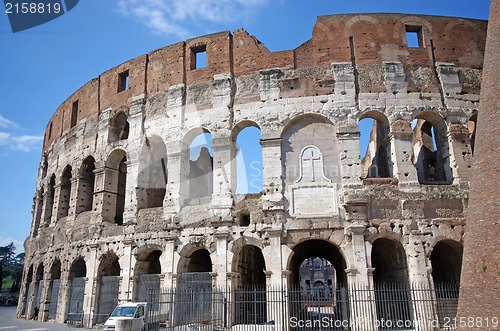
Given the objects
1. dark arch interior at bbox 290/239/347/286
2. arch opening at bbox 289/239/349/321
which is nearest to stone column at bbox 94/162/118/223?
arch opening at bbox 289/239/349/321

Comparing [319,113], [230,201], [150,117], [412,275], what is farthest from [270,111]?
[412,275]

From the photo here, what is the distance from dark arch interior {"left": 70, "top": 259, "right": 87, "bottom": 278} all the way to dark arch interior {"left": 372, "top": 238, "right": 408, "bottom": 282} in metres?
12.3

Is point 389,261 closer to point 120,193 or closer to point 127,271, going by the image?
point 127,271

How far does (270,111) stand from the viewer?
14.4 m

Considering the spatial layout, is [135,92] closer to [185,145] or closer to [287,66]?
[185,145]

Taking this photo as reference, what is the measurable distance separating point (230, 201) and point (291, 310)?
4063 millimetres

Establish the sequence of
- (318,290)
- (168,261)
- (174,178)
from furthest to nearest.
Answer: (174,178) < (168,261) < (318,290)

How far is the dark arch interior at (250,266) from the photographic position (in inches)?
572

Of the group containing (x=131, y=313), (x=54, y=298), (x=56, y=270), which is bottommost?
(x=131, y=313)

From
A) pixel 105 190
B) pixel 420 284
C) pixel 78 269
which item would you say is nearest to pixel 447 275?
pixel 420 284

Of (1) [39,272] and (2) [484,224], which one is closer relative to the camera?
(2) [484,224]

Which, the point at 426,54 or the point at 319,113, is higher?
the point at 426,54

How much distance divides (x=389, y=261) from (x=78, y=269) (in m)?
12.8

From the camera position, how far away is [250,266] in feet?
51.9
